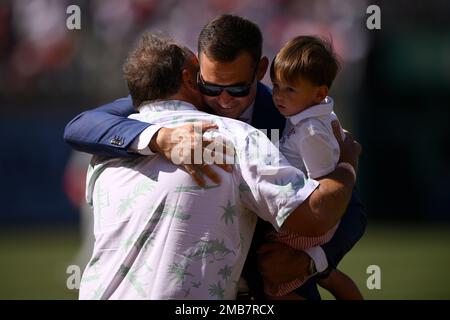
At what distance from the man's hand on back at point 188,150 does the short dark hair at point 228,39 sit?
1.23ft

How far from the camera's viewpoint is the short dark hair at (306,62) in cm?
354

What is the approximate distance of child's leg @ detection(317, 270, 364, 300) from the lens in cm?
402

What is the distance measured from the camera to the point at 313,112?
3553 mm

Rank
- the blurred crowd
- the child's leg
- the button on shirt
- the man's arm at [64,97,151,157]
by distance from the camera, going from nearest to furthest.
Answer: the button on shirt
the man's arm at [64,97,151,157]
the child's leg
the blurred crowd

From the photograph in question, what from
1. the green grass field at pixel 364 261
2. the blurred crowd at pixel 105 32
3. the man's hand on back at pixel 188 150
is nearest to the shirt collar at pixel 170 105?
the man's hand on back at pixel 188 150

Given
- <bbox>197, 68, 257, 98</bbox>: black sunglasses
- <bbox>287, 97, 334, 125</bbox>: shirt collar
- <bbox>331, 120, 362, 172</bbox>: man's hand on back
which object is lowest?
<bbox>331, 120, 362, 172</bbox>: man's hand on back

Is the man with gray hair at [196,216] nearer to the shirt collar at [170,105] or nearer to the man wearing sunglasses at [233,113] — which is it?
the shirt collar at [170,105]

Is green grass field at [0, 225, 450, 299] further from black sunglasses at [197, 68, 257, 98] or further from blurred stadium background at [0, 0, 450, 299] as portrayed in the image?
black sunglasses at [197, 68, 257, 98]

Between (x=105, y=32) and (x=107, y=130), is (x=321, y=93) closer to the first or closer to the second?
(x=107, y=130)

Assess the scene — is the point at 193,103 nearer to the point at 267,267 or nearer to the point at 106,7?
the point at 267,267

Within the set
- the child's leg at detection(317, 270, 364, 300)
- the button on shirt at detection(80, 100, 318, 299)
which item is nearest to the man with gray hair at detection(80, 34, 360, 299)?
the button on shirt at detection(80, 100, 318, 299)

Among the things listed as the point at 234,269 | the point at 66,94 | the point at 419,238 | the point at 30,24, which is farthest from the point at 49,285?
the point at 234,269

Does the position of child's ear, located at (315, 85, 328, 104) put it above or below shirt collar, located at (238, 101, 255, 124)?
above

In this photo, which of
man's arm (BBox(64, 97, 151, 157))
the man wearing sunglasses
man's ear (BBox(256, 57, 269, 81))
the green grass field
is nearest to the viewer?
man's arm (BBox(64, 97, 151, 157))
